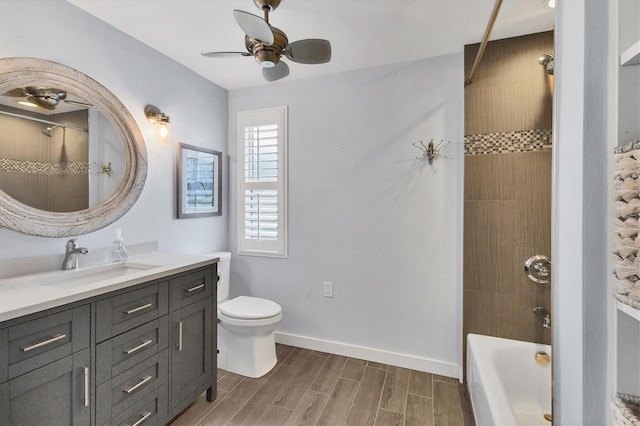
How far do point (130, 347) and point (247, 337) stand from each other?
92cm

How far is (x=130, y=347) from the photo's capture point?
55.9 inches

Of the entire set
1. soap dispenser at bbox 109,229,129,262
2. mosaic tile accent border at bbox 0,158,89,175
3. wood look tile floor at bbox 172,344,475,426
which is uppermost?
mosaic tile accent border at bbox 0,158,89,175

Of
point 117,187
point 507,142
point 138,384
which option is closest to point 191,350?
point 138,384

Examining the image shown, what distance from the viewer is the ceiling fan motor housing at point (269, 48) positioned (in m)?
1.56

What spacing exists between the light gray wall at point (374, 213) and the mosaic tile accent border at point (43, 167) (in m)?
1.51

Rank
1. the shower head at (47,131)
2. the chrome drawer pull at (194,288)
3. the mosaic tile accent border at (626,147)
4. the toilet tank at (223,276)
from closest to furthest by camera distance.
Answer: the mosaic tile accent border at (626,147) → the shower head at (47,131) → the chrome drawer pull at (194,288) → the toilet tank at (223,276)

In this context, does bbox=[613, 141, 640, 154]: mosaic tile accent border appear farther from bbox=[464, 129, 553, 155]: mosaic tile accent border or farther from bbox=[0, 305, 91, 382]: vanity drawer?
bbox=[0, 305, 91, 382]: vanity drawer

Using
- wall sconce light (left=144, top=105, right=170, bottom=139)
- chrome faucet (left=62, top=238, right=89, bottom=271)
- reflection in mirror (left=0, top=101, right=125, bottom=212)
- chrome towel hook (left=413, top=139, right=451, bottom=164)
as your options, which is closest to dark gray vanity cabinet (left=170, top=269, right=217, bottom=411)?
chrome faucet (left=62, top=238, right=89, bottom=271)

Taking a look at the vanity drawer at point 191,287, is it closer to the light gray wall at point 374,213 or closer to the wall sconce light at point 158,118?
the light gray wall at point 374,213

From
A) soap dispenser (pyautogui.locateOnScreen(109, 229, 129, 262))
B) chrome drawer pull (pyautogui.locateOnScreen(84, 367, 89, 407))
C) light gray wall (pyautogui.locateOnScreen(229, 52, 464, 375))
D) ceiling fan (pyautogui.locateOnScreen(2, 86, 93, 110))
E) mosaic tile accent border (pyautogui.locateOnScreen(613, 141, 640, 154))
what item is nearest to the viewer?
mosaic tile accent border (pyautogui.locateOnScreen(613, 141, 640, 154))

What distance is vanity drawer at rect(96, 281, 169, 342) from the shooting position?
51.5 inches

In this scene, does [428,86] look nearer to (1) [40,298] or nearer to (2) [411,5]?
(2) [411,5]

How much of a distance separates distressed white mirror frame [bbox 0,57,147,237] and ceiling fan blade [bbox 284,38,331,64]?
1.21 meters

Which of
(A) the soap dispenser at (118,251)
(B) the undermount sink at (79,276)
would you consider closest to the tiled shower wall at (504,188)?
(B) the undermount sink at (79,276)
